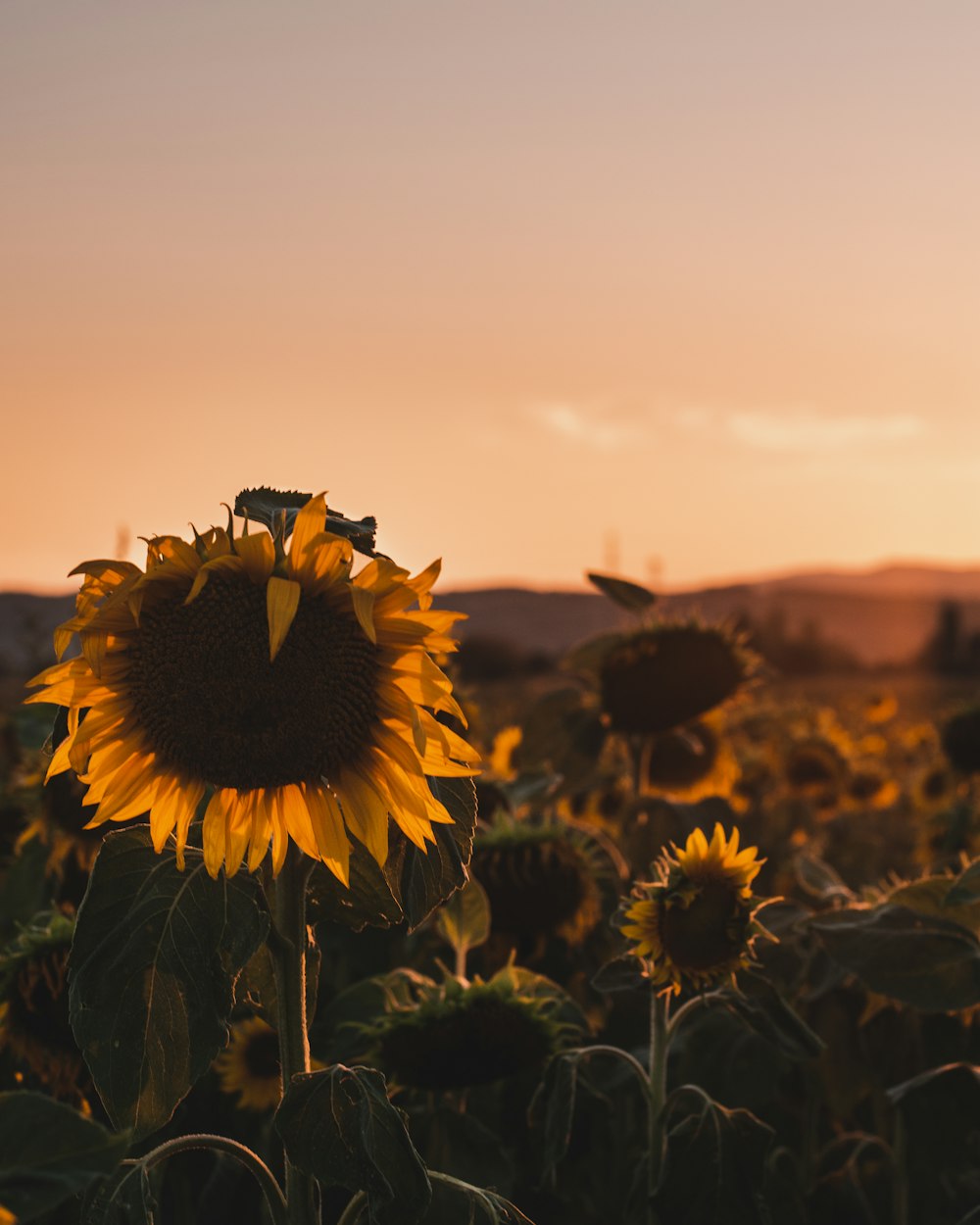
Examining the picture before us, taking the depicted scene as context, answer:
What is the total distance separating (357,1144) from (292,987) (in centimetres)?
21

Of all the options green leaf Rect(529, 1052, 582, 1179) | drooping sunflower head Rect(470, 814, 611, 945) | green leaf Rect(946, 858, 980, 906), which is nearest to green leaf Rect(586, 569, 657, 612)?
drooping sunflower head Rect(470, 814, 611, 945)

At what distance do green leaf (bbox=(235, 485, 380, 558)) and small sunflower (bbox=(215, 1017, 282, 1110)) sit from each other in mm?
1785

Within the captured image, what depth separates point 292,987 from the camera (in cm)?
159

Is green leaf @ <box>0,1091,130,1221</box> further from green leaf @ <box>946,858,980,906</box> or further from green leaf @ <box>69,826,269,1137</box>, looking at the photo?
green leaf @ <box>946,858,980,906</box>

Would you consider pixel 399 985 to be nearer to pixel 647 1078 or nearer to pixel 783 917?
pixel 647 1078

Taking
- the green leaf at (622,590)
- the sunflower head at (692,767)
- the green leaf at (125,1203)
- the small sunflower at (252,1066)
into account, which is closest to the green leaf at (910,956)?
the green leaf at (622,590)

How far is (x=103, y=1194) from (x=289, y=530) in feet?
2.72

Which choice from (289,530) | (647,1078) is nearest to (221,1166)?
(647,1078)

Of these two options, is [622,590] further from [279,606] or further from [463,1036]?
[279,606]

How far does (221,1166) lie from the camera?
2537 mm

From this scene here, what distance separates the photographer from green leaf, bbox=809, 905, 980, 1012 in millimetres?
2225

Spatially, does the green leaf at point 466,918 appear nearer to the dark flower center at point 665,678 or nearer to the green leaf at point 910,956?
the green leaf at point 910,956

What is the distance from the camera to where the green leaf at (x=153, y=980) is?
1497 mm

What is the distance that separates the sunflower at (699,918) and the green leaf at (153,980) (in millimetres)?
743
